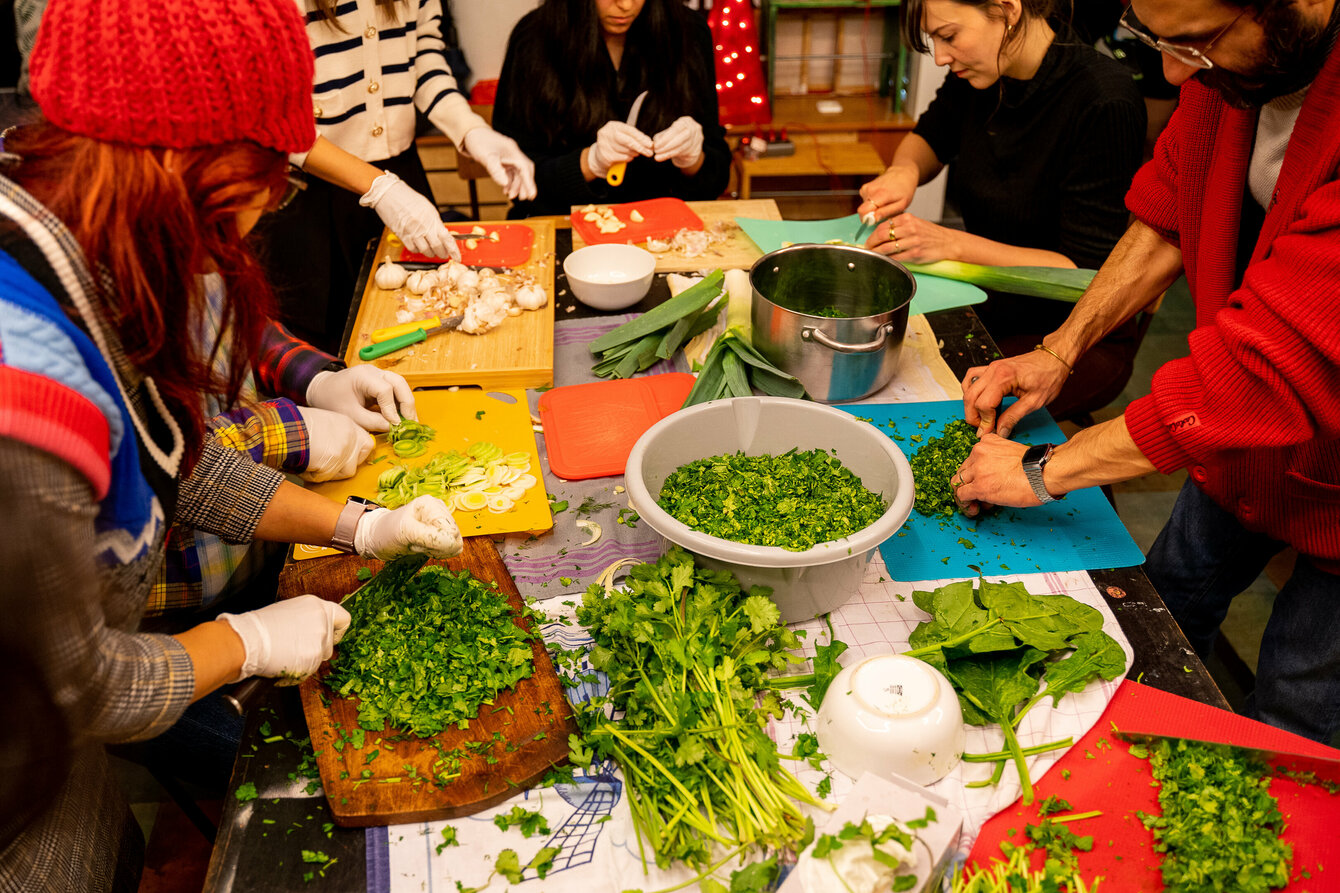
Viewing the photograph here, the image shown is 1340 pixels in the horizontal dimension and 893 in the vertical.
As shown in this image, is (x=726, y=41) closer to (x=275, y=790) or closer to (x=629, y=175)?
(x=629, y=175)

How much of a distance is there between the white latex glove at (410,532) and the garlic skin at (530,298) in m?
0.94

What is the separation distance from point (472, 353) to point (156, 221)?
4.00 ft

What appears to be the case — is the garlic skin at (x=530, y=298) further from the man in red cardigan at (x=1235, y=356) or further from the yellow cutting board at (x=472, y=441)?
the man in red cardigan at (x=1235, y=356)

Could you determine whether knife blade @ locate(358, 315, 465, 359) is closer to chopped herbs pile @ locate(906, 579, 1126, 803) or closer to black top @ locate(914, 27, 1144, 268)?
chopped herbs pile @ locate(906, 579, 1126, 803)

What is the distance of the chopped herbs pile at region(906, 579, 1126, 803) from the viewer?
1.35 m

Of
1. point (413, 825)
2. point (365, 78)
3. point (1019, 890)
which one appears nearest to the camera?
point (1019, 890)

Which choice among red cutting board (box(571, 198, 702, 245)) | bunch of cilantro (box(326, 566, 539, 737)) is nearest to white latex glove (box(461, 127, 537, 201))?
red cutting board (box(571, 198, 702, 245))

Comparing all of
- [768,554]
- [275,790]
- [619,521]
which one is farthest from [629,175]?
[275,790]

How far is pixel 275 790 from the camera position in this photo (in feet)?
4.15

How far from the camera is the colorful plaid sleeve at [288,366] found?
2.04 metres

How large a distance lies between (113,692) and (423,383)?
121 cm

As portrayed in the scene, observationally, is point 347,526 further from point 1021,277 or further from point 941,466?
point 1021,277

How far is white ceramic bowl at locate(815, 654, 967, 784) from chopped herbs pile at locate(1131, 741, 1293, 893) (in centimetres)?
28

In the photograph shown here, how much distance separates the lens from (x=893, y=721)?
1223 millimetres
